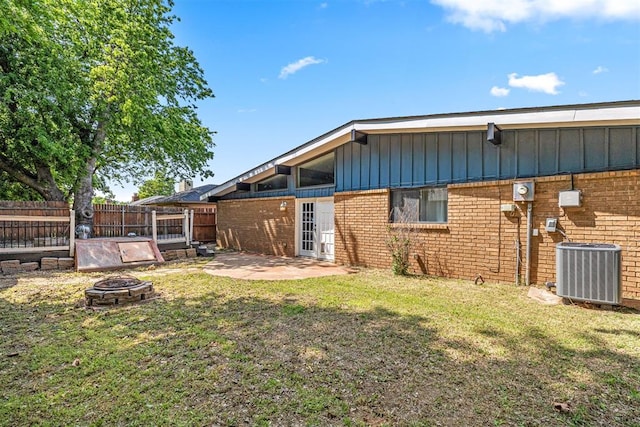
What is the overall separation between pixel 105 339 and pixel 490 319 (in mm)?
4894

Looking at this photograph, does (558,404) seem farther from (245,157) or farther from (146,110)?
(245,157)

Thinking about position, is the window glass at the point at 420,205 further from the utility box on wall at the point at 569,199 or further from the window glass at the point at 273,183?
the window glass at the point at 273,183

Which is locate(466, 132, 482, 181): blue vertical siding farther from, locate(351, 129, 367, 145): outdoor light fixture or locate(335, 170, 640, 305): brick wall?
locate(351, 129, 367, 145): outdoor light fixture

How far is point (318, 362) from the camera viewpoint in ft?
10.3

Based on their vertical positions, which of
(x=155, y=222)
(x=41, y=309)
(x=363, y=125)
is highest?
(x=363, y=125)

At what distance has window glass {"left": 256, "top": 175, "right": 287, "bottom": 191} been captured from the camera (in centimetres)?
1160

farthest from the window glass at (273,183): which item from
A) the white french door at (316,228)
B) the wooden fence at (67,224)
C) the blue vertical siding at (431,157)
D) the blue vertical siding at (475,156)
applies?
the blue vertical siding at (475,156)

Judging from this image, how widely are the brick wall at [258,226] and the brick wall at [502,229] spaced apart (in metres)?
2.83

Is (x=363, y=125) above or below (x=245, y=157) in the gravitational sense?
below

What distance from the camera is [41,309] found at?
4871 mm

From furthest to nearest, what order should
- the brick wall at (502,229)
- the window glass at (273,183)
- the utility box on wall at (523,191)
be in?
the window glass at (273,183), the utility box on wall at (523,191), the brick wall at (502,229)

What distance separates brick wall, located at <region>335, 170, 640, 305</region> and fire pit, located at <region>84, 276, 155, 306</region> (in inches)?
215

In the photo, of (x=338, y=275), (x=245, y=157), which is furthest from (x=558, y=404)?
(x=245, y=157)

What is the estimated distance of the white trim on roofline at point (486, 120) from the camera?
5.00 metres
